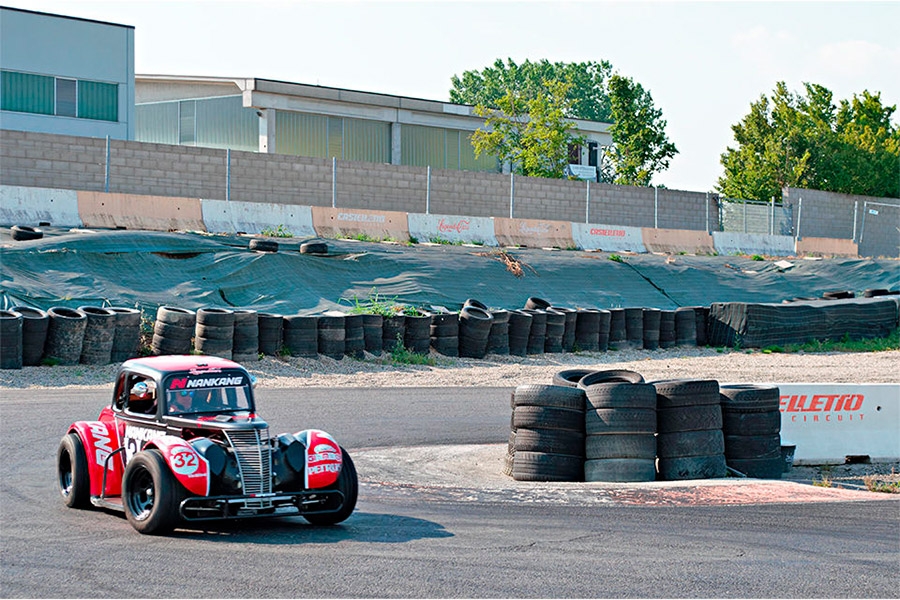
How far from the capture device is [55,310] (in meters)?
19.2

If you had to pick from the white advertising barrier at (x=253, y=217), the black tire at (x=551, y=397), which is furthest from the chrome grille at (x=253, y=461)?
the white advertising barrier at (x=253, y=217)

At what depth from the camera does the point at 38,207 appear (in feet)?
86.6

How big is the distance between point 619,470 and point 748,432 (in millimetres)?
1787

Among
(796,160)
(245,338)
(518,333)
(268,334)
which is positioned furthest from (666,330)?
(796,160)

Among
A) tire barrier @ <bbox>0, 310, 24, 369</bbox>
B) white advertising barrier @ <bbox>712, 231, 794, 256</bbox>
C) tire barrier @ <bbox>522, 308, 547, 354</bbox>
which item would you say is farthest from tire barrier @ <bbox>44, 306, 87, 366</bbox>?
white advertising barrier @ <bbox>712, 231, 794, 256</bbox>

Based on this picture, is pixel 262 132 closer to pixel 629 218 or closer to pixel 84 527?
pixel 629 218

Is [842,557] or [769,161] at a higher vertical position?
[769,161]

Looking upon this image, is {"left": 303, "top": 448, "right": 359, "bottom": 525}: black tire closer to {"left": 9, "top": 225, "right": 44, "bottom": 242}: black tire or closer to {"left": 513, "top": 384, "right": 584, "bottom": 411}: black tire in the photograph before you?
{"left": 513, "top": 384, "right": 584, "bottom": 411}: black tire

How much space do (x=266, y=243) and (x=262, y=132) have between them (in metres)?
22.9

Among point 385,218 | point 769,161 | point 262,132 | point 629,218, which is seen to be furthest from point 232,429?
point 769,161

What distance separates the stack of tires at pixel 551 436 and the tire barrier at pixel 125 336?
9444mm

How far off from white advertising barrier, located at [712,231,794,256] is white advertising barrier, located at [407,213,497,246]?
11738mm

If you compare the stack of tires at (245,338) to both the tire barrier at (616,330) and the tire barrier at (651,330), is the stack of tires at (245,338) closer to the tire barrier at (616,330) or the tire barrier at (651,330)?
the tire barrier at (616,330)

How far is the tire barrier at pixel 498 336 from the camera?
2359cm
